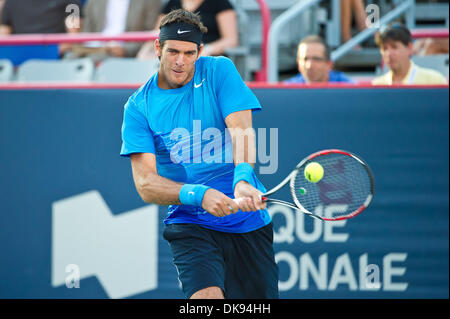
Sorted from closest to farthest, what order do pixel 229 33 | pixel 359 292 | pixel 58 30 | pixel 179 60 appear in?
1. pixel 179 60
2. pixel 359 292
3. pixel 229 33
4. pixel 58 30

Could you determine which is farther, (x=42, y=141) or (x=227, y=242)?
(x=42, y=141)

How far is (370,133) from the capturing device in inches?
208

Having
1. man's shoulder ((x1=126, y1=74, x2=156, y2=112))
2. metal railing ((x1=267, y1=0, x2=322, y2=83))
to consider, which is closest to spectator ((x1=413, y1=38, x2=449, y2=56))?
metal railing ((x1=267, y1=0, x2=322, y2=83))

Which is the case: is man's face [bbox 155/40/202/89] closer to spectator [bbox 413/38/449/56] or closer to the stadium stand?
the stadium stand

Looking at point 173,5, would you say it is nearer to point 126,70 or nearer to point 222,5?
point 222,5

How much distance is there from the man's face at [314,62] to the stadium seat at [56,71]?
1.75m

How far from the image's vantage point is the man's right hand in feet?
10.8

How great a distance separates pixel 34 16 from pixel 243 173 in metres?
4.17

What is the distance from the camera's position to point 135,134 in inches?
142

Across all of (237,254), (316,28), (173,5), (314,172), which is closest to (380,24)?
(316,28)

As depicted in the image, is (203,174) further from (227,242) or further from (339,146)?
(339,146)
